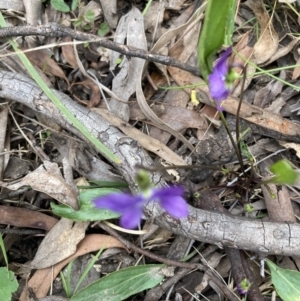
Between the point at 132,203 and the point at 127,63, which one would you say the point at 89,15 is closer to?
the point at 127,63

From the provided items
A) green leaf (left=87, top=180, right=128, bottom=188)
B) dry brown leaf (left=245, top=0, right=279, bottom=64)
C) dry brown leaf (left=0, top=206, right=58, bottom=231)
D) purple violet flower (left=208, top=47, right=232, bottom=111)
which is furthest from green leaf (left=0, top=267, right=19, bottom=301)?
dry brown leaf (left=245, top=0, right=279, bottom=64)

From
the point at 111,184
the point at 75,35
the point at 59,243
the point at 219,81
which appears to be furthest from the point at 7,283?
the point at 219,81

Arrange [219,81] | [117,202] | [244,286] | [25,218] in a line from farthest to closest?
[25,218] → [244,286] → [219,81] → [117,202]

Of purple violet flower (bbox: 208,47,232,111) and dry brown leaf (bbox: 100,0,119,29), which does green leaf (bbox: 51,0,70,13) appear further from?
purple violet flower (bbox: 208,47,232,111)

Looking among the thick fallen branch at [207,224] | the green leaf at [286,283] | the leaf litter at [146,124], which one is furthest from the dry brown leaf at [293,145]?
the green leaf at [286,283]

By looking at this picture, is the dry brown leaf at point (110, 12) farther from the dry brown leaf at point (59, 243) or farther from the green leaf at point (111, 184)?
the dry brown leaf at point (59, 243)

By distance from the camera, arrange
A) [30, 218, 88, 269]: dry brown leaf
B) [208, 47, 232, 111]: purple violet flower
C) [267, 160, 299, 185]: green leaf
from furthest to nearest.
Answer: [30, 218, 88, 269]: dry brown leaf → [208, 47, 232, 111]: purple violet flower → [267, 160, 299, 185]: green leaf
